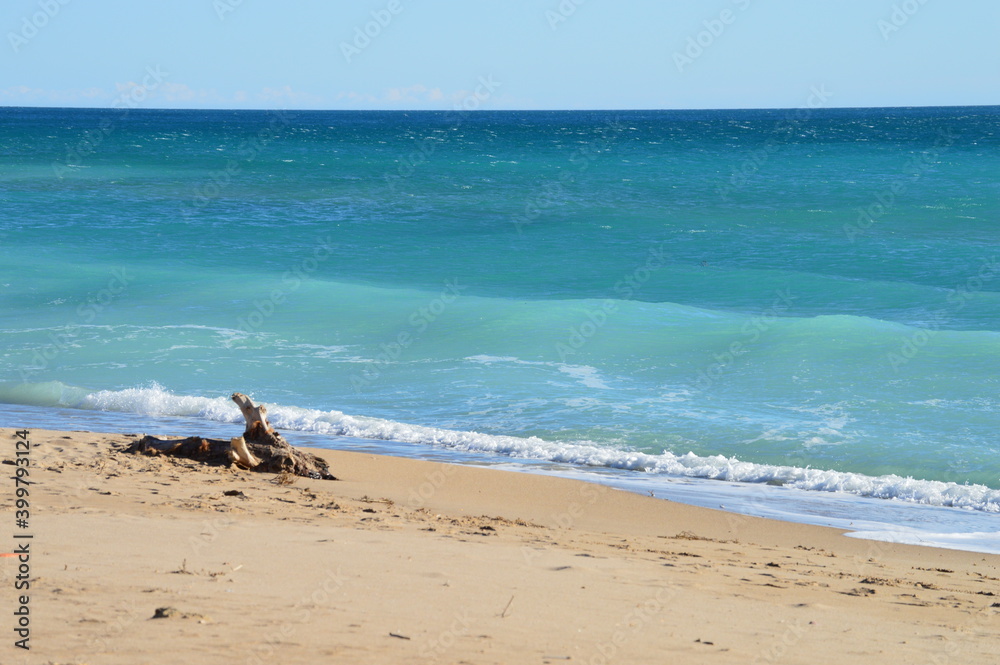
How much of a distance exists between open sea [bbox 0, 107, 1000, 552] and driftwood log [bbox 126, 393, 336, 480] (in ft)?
5.27

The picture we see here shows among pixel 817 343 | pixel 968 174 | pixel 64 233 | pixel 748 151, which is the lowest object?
pixel 817 343

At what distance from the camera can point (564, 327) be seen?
16.4 m

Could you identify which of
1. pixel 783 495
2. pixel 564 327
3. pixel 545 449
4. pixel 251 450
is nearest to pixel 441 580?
pixel 251 450

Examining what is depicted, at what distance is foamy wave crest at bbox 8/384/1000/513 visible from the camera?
29.2 ft

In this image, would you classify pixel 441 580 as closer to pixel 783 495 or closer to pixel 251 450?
pixel 251 450

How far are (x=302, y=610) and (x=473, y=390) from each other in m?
7.92

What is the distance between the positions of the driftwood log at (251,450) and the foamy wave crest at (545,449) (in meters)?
2.01

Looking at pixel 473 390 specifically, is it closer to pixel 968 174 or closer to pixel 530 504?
pixel 530 504

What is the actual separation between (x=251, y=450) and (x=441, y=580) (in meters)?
3.89

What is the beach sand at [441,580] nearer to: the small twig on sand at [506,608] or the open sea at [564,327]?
the small twig on sand at [506,608]

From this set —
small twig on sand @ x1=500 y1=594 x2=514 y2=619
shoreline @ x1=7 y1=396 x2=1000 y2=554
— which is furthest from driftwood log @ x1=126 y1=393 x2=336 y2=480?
small twig on sand @ x1=500 y1=594 x2=514 y2=619

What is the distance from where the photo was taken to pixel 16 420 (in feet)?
35.8

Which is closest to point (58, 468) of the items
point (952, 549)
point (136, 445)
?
point (136, 445)

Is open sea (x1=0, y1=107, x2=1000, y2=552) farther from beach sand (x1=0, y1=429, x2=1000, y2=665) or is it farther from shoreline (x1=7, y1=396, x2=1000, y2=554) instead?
beach sand (x1=0, y1=429, x2=1000, y2=665)
